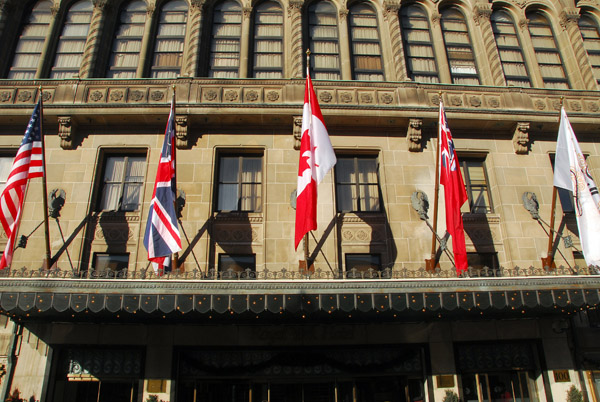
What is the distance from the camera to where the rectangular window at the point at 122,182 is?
557 inches

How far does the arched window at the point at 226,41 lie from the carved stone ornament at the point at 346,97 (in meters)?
4.30

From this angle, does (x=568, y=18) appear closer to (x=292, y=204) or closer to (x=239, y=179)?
(x=292, y=204)

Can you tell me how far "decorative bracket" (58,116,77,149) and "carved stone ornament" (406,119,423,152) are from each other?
11.3 meters

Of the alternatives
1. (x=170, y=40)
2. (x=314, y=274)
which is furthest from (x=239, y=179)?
(x=170, y=40)

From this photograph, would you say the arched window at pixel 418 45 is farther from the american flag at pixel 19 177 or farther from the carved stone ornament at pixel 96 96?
the american flag at pixel 19 177

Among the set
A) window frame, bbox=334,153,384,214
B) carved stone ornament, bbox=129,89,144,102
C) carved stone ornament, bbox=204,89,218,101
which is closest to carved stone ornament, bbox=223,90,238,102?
carved stone ornament, bbox=204,89,218,101

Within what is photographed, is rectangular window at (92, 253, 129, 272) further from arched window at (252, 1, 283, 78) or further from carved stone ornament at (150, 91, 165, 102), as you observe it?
arched window at (252, 1, 283, 78)

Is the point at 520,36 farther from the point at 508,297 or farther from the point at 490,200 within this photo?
the point at 508,297

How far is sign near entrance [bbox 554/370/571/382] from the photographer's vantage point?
12328mm

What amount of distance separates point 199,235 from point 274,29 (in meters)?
9.52

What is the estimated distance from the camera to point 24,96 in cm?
1484

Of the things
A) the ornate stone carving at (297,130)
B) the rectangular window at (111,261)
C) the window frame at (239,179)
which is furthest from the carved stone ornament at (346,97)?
the rectangular window at (111,261)

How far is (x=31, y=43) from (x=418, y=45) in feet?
51.3

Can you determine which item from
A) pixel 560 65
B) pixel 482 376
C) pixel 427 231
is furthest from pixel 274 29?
pixel 482 376
